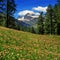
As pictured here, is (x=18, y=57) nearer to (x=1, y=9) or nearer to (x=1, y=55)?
(x=1, y=55)

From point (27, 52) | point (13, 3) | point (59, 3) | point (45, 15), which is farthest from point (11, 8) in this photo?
point (27, 52)

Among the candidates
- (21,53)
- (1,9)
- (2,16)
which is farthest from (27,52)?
(2,16)

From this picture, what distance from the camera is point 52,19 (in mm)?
84188

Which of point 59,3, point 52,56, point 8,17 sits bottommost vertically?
point 52,56

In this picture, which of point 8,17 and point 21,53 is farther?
point 8,17

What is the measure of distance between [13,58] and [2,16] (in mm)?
46951

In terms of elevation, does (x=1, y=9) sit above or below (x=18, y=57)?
above

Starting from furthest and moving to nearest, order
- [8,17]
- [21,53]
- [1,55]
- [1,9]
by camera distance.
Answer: [8,17], [1,9], [21,53], [1,55]

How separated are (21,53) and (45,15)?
67.3 m

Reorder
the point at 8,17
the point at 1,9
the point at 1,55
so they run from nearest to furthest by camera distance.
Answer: the point at 1,55, the point at 1,9, the point at 8,17

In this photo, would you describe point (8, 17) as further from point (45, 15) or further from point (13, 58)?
point (13, 58)

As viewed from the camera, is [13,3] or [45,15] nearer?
[13,3]

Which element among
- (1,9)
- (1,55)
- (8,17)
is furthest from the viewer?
(8,17)

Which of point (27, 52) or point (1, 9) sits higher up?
point (1, 9)
